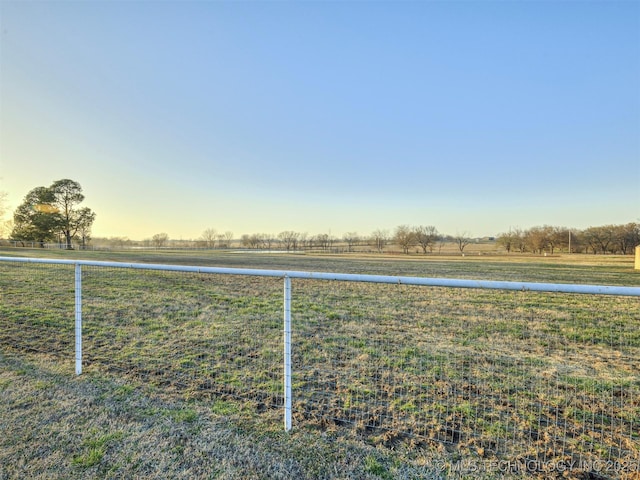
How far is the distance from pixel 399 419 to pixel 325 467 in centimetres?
89

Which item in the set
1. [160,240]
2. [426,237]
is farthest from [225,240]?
[426,237]

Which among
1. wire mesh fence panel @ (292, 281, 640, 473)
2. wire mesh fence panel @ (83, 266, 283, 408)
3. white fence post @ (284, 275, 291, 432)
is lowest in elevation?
wire mesh fence panel @ (292, 281, 640, 473)

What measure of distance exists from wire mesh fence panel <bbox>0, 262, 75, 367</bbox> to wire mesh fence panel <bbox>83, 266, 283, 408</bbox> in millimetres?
290

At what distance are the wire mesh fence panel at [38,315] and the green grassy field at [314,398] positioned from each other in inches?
1.7

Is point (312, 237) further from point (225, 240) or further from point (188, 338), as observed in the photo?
point (188, 338)

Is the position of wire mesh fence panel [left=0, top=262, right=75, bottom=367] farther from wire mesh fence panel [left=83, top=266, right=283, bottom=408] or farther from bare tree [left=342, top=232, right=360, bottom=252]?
bare tree [left=342, top=232, right=360, bottom=252]

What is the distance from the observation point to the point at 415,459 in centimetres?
209

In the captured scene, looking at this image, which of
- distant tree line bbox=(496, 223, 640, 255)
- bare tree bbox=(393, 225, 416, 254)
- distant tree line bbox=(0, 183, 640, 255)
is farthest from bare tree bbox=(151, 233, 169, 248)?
distant tree line bbox=(496, 223, 640, 255)

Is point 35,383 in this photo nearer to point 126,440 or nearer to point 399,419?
point 126,440

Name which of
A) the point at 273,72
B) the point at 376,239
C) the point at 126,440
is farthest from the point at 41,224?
the point at 376,239

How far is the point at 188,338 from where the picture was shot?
15.5ft

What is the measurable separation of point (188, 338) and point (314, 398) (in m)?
2.67

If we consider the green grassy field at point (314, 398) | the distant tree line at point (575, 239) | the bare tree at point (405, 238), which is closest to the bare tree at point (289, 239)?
the bare tree at point (405, 238)

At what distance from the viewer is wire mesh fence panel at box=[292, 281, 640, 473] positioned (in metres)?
2.34
